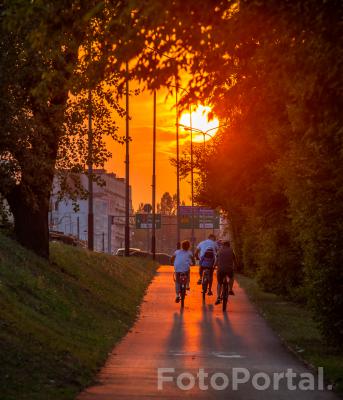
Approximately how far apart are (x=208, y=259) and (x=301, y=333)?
34.1 feet

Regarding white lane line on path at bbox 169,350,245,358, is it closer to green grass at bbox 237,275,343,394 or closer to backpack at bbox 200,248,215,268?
green grass at bbox 237,275,343,394

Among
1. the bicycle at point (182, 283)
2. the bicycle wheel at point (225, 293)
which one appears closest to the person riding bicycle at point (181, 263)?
the bicycle at point (182, 283)

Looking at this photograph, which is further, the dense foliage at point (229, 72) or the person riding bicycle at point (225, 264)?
the person riding bicycle at point (225, 264)

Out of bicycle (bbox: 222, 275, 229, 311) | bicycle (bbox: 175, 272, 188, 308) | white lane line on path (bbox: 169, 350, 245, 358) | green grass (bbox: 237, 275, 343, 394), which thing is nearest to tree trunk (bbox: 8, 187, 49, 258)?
bicycle (bbox: 175, 272, 188, 308)

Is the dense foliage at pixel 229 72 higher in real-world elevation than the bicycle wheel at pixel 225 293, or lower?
higher

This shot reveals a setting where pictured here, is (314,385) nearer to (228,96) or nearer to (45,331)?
(228,96)

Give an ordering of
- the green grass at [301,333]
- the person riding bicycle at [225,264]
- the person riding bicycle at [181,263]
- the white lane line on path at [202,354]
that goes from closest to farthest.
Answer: the green grass at [301,333]
the white lane line on path at [202,354]
the person riding bicycle at [225,264]
the person riding bicycle at [181,263]

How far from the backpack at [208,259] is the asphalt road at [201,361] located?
435cm

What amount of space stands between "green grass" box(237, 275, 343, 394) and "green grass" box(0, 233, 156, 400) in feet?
9.84

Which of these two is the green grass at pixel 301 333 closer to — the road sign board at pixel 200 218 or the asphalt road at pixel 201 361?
the asphalt road at pixel 201 361

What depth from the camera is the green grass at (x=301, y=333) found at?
15.1 m

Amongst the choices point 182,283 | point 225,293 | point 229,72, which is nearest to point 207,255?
point 182,283

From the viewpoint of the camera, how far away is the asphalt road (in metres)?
12.7

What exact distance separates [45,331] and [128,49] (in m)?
7.97
